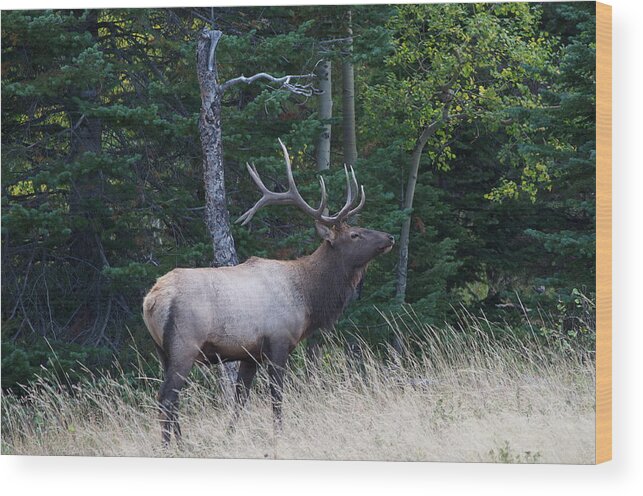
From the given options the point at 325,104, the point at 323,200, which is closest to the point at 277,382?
the point at 323,200

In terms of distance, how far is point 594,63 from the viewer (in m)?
7.94

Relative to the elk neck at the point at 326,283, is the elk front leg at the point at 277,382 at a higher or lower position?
lower

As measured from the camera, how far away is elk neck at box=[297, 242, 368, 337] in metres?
8.52

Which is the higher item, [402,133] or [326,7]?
[326,7]

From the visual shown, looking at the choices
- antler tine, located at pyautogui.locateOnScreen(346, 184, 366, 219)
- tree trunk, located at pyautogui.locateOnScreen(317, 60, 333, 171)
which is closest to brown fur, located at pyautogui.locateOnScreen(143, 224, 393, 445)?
antler tine, located at pyautogui.locateOnScreen(346, 184, 366, 219)

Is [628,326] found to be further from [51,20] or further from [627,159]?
[51,20]

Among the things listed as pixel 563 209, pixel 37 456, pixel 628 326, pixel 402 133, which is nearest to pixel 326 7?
pixel 402 133

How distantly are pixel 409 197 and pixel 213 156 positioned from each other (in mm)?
1439

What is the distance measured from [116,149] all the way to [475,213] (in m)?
2.60

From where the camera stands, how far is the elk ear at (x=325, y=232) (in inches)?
340

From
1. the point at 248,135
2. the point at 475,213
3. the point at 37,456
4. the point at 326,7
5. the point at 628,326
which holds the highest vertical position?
the point at 326,7

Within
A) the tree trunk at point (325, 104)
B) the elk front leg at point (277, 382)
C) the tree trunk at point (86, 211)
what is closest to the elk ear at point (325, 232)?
the tree trunk at point (325, 104)

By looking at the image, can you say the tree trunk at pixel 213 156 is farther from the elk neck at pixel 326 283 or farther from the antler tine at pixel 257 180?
the elk neck at pixel 326 283

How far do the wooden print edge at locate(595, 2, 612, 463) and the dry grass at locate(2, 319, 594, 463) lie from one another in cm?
10
